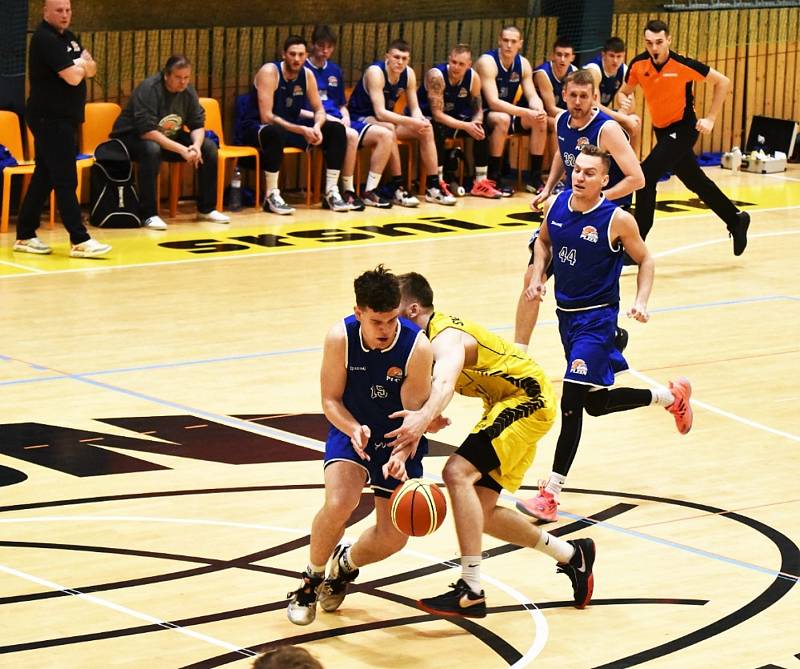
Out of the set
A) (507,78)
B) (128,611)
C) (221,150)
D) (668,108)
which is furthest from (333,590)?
(507,78)

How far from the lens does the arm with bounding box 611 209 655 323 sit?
7.89m

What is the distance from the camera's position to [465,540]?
604cm

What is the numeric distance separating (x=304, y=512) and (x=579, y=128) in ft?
12.3

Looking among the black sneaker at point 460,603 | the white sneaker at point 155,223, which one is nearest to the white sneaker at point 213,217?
the white sneaker at point 155,223

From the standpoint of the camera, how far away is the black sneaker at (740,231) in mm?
14164

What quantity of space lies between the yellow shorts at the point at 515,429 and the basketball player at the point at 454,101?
35.4 ft

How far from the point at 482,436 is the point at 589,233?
1972 mm

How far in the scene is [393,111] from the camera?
56.2 feet

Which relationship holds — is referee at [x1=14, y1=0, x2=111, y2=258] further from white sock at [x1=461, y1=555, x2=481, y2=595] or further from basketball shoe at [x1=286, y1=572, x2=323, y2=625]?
white sock at [x1=461, y1=555, x2=481, y2=595]

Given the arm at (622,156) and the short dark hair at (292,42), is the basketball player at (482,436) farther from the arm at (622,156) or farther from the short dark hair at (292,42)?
the short dark hair at (292,42)

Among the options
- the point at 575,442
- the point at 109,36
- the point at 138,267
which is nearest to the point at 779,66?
the point at 109,36

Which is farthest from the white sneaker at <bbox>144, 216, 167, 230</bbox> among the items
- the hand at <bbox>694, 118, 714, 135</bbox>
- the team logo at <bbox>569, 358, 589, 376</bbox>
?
the team logo at <bbox>569, 358, 589, 376</bbox>

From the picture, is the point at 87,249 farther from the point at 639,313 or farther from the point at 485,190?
the point at 639,313

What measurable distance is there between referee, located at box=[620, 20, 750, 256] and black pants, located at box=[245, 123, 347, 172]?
352 centimetres
